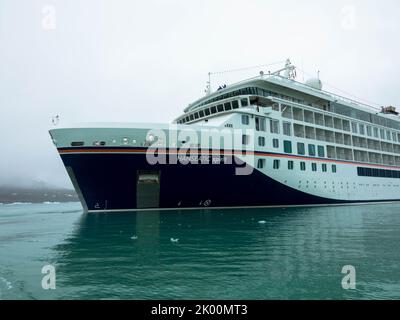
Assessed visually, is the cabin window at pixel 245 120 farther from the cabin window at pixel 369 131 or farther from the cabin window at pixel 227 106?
the cabin window at pixel 369 131

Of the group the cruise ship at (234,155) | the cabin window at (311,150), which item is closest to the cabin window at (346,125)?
the cruise ship at (234,155)

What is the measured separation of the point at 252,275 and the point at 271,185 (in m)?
20.1

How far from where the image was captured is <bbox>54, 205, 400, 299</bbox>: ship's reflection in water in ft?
21.8

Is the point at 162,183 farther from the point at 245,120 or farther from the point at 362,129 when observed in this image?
the point at 362,129

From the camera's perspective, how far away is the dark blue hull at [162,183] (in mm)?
22344

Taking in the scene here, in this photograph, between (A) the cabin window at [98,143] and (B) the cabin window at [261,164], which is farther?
(B) the cabin window at [261,164]

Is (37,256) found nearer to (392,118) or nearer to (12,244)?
(12,244)

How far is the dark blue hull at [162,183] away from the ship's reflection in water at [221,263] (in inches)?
301

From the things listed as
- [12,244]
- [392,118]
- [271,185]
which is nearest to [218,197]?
[271,185]

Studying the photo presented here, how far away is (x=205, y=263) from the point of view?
887cm

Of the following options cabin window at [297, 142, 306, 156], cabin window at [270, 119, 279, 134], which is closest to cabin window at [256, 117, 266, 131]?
cabin window at [270, 119, 279, 134]

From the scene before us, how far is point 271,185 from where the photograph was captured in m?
27.0

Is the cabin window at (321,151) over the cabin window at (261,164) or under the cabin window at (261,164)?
over

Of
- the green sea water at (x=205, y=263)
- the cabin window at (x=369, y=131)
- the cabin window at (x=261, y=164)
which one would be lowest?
the green sea water at (x=205, y=263)
